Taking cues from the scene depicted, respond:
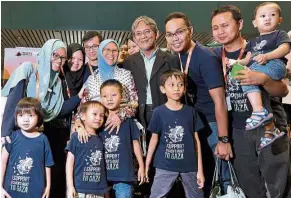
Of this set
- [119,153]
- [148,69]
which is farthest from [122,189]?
[148,69]

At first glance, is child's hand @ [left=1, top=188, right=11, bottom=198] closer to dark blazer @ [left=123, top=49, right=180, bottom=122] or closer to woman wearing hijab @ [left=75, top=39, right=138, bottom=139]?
woman wearing hijab @ [left=75, top=39, right=138, bottom=139]

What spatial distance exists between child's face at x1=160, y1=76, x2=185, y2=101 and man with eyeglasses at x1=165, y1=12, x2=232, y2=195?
7.4 inches

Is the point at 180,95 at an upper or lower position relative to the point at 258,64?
lower

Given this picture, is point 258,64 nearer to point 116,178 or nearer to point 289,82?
point 289,82

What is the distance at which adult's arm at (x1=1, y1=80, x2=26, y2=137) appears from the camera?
2.68 metres

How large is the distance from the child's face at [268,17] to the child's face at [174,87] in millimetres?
763

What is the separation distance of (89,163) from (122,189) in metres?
0.33

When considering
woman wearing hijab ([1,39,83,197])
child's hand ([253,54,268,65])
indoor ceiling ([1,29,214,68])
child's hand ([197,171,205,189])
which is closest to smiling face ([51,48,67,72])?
woman wearing hijab ([1,39,83,197])

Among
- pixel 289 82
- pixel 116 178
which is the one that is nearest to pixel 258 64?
pixel 289 82

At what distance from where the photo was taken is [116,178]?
2.52 metres

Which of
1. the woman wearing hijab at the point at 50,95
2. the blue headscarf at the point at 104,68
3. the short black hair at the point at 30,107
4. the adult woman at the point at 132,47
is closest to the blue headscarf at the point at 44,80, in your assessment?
the woman wearing hijab at the point at 50,95

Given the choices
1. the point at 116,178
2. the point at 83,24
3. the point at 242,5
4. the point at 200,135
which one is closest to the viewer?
the point at 116,178

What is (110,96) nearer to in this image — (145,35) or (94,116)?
(94,116)

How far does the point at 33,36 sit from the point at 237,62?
19.5 feet
